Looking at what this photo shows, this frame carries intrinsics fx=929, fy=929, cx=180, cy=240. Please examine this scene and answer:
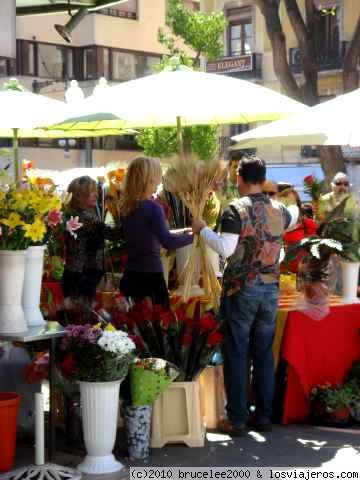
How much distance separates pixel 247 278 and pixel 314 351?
872mm

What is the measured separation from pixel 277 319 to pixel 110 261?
5.17 ft

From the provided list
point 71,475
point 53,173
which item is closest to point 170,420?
point 71,475

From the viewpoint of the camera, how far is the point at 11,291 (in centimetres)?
475

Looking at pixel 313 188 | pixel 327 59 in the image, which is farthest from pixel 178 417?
pixel 327 59

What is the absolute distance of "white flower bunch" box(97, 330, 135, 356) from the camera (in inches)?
187

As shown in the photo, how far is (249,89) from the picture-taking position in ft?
22.3

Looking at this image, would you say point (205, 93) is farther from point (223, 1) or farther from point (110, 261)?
point (223, 1)

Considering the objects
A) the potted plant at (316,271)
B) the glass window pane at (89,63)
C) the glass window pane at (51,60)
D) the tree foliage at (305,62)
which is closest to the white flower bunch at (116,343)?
the potted plant at (316,271)

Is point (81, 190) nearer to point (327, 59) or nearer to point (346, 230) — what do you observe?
point (346, 230)

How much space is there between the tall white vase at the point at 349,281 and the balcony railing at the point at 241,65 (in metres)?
27.9

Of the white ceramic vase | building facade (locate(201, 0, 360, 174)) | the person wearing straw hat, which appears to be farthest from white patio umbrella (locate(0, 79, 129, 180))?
building facade (locate(201, 0, 360, 174))

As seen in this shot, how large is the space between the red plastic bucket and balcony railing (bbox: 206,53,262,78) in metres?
29.5

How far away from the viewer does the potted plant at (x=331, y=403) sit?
589 centimetres

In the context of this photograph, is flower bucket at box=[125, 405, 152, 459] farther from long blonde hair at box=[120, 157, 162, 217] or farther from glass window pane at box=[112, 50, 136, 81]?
glass window pane at box=[112, 50, 136, 81]
